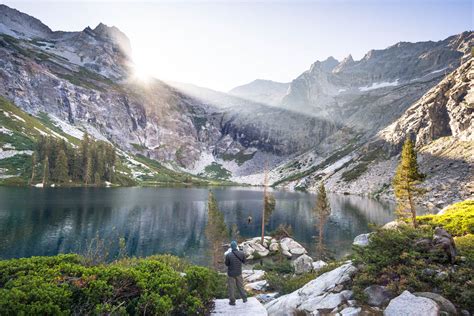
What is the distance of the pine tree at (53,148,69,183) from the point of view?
146837 mm

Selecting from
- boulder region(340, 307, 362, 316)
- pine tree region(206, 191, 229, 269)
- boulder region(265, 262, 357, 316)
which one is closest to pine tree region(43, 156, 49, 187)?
pine tree region(206, 191, 229, 269)

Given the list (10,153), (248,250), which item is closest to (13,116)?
(10,153)

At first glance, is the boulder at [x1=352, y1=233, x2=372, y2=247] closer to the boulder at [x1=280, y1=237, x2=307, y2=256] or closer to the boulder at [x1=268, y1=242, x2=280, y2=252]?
the boulder at [x1=280, y1=237, x2=307, y2=256]

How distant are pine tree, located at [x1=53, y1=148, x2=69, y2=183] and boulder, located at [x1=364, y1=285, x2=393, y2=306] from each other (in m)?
169

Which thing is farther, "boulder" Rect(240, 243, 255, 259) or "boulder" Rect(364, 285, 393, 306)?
"boulder" Rect(240, 243, 255, 259)

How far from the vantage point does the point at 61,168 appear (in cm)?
14862

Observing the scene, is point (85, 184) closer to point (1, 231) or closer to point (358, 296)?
point (1, 231)

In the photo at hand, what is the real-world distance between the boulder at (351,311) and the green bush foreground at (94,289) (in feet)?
20.5

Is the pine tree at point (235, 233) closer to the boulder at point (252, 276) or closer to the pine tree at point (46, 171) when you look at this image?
the boulder at point (252, 276)

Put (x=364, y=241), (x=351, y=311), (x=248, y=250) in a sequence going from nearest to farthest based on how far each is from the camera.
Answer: (x=351, y=311) → (x=364, y=241) → (x=248, y=250)

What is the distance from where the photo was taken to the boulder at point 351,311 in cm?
1108

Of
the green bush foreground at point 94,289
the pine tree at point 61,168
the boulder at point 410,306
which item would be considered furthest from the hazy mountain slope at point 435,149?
the pine tree at point 61,168

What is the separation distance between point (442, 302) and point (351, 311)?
3.38 meters

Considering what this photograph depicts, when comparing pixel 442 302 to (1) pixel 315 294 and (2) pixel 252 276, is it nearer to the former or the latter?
(1) pixel 315 294
